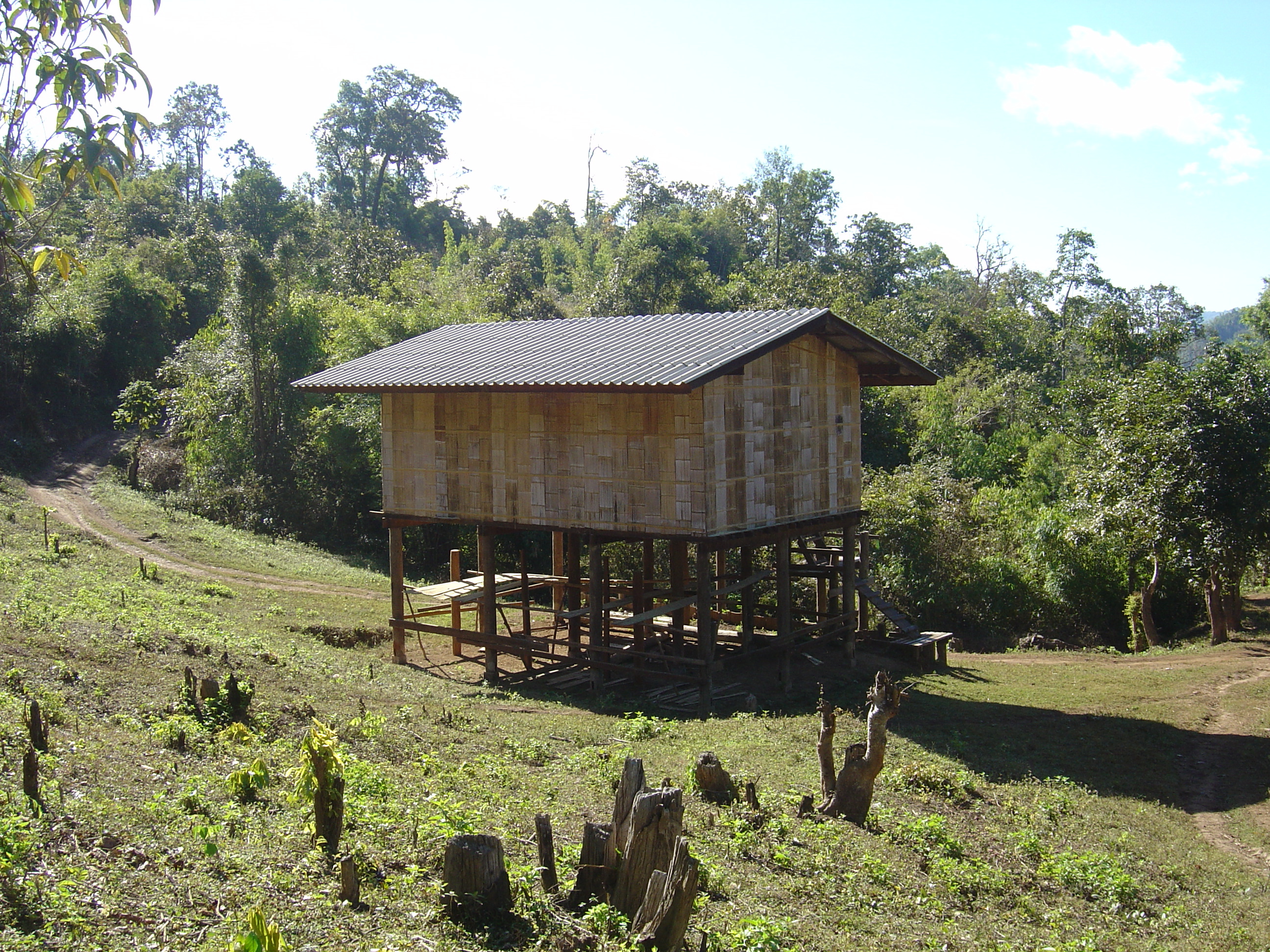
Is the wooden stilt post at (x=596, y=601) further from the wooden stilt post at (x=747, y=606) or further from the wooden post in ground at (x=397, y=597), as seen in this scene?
the wooden post in ground at (x=397, y=597)

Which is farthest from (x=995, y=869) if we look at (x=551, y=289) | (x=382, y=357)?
(x=551, y=289)

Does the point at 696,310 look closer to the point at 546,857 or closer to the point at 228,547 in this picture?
the point at 228,547

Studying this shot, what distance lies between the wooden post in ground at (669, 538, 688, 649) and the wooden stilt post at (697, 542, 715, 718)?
7.11 feet

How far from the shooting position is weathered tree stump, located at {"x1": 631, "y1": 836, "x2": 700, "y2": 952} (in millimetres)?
6266

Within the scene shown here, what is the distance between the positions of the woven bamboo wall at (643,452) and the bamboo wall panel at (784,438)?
0.03 metres

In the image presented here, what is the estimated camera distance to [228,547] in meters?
28.5

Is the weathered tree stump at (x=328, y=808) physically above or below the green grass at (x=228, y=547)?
below

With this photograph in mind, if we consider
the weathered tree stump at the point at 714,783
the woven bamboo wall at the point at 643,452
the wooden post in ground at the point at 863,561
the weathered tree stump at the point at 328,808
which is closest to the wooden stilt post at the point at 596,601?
the woven bamboo wall at the point at 643,452

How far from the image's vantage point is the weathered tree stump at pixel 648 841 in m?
6.80

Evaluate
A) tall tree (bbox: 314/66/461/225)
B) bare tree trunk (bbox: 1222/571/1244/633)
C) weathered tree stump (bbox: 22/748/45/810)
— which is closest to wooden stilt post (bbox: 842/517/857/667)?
bare tree trunk (bbox: 1222/571/1244/633)

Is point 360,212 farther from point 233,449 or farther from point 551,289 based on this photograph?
point 233,449

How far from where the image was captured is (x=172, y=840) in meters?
7.23

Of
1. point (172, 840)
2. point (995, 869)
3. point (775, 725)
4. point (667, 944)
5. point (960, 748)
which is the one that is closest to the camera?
point (667, 944)

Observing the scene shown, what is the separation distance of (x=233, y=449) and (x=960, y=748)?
28.3 meters
